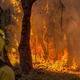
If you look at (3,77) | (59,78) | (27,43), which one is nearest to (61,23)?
(27,43)

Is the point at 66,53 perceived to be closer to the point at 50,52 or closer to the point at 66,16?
the point at 50,52

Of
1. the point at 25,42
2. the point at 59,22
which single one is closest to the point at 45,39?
the point at 59,22

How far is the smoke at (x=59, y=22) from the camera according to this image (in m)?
12.3

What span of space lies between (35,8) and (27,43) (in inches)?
225

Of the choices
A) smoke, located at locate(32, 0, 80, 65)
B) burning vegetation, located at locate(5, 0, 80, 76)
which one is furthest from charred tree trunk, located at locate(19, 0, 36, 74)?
smoke, located at locate(32, 0, 80, 65)

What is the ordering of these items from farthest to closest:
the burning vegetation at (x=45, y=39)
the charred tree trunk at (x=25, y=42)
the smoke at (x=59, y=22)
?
the burning vegetation at (x=45, y=39) → the smoke at (x=59, y=22) → the charred tree trunk at (x=25, y=42)

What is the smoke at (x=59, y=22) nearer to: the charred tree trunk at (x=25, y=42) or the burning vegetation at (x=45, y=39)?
the burning vegetation at (x=45, y=39)

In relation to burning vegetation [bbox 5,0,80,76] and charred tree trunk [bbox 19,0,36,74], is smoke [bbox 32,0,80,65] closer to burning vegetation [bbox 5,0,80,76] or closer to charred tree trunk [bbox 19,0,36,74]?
burning vegetation [bbox 5,0,80,76]

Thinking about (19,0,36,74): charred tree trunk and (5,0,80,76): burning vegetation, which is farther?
(5,0,80,76): burning vegetation

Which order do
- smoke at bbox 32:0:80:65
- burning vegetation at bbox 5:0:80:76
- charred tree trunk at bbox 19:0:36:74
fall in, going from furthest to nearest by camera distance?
1. burning vegetation at bbox 5:0:80:76
2. smoke at bbox 32:0:80:65
3. charred tree trunk at bbox 19:0:36:74

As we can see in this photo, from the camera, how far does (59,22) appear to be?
12656 millimetres

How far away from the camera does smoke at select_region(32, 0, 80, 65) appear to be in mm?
12258

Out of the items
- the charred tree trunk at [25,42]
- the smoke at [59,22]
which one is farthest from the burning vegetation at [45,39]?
the charred tree trunk at [25,42]

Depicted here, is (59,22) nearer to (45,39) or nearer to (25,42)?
(45,39)
